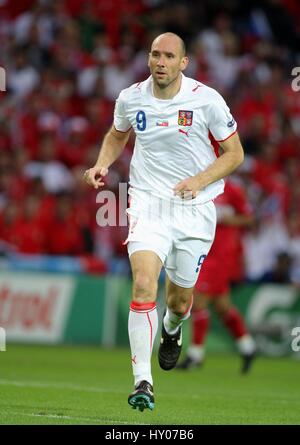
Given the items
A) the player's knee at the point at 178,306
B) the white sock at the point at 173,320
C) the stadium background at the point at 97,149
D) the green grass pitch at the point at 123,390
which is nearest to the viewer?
the green grass pitch at the point at 123,390

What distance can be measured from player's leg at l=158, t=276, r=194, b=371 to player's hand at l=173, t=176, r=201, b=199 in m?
1.24

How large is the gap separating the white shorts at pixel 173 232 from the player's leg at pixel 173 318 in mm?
123

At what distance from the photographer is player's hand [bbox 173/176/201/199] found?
7.77m

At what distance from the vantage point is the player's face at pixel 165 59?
8.16 metres

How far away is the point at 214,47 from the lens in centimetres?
1991

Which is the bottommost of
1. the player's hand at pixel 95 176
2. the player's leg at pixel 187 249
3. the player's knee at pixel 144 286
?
the player's knee at pixel 144 286

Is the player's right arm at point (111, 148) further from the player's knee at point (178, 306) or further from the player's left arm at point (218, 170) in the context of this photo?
the player's knee at point (178, 306)

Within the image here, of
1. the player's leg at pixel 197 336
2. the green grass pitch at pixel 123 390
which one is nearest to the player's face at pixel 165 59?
the green grass pitch at pixel 123 390

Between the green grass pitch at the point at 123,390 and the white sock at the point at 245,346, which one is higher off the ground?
the white sock at the point at 245,346

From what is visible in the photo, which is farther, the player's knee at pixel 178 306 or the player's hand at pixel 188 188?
the player's knee at pixel 178 306

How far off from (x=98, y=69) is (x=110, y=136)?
33.5 ft

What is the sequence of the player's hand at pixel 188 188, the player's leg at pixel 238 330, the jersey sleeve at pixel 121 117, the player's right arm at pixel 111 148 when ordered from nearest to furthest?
1. the player's hand at pixel 188 188
2. the player's right arm at pixel 111 148
3. the jersey sleeve at pixel 121 117
4. the player's leg at pixel 238 330

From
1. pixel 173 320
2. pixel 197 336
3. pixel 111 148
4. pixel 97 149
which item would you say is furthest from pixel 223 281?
pixel 111 148

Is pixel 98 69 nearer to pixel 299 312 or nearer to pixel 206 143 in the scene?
pixel 299 312
